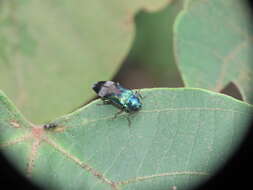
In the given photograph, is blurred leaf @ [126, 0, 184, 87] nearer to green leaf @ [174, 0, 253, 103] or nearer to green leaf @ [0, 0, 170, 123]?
green leaf @ [0, 0, 170, 123]

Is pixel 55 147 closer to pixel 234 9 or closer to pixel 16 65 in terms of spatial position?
pixel 16 65

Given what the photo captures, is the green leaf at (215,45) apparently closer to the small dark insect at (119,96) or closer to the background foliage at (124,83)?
the background foliage at (124,83)

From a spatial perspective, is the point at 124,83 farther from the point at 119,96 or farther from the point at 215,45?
the point at 119,96

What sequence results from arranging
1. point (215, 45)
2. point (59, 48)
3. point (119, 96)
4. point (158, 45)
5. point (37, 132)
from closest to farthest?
point (37, 132)
point (119, 96)
point (215, 45)
point (59, 48)
point (158, 45)

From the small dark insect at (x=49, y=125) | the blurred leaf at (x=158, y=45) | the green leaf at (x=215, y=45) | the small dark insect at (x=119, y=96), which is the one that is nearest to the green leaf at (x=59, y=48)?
the small dark insect at (x=119, y=96)

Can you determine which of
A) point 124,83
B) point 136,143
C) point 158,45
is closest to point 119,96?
point 136,143

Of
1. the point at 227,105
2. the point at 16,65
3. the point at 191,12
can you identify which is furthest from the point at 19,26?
the point at 227,105
